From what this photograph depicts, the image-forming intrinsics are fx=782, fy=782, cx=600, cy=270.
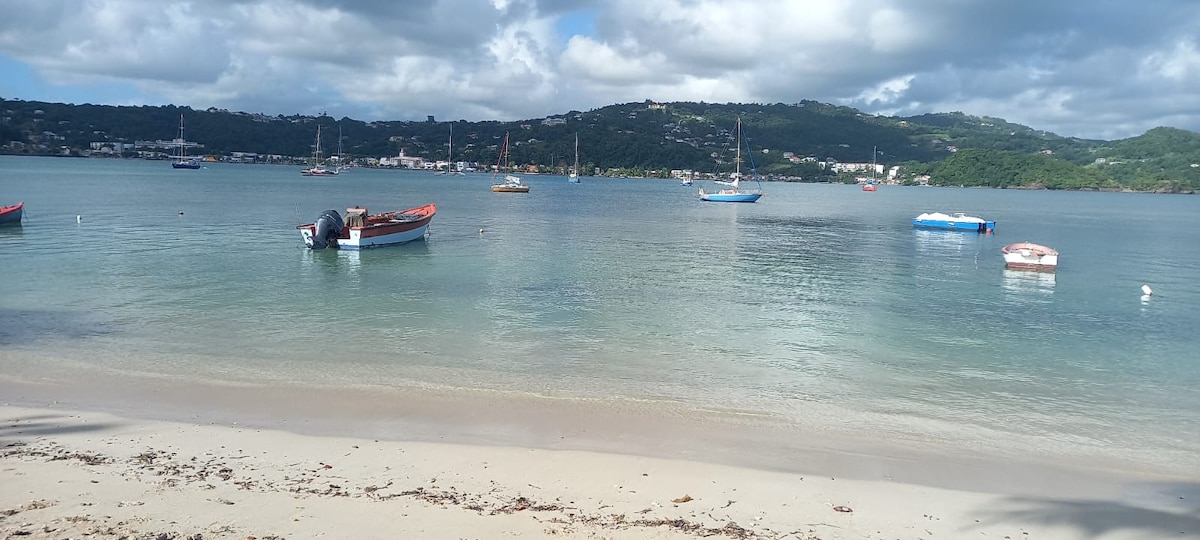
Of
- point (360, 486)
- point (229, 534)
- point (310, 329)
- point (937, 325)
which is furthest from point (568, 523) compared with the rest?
point (937, 325)

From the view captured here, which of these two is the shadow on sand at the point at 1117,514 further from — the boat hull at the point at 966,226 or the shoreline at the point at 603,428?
the boat hull at the point at 966,226

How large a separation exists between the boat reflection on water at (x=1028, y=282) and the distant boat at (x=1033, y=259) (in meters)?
0.39

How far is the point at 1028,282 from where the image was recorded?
29.4 metres

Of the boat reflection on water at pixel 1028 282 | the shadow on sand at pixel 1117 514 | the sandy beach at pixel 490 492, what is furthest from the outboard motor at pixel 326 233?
the shadow on sand at pixel 1117 514

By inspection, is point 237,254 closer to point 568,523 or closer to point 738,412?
point 738,412

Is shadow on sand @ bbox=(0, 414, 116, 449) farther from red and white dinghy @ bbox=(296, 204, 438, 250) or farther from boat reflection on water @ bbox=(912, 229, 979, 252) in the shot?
boat reflection on water @ bbox=(912, 229, 979, 252)

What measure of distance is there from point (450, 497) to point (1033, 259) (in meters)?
32.0

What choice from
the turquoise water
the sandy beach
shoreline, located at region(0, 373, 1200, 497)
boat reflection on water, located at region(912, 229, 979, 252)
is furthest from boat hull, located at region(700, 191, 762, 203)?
the sandy beach

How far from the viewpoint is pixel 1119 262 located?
38906 mm

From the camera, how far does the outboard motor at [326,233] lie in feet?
111

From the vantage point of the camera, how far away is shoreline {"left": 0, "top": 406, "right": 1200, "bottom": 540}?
683 cm

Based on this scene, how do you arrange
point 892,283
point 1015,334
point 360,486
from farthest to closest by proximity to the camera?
point 892,283, point 1015,334, point 360,486

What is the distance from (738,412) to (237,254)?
2629cm

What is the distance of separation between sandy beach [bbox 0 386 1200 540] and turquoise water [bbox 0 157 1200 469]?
233 centimetres
